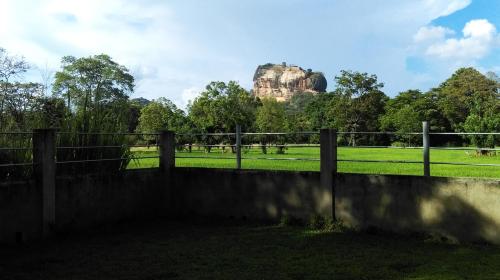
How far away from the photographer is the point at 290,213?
8.15 metres

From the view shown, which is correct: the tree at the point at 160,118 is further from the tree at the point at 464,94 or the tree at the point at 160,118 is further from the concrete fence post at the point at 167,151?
the concrete fence post at the point at 167,151

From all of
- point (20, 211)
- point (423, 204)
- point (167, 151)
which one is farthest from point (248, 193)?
point (20, 211)

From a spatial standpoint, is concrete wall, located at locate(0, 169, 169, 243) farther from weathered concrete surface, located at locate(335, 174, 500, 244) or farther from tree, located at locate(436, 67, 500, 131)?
tree, located at locate(436, 67, 500, 131)

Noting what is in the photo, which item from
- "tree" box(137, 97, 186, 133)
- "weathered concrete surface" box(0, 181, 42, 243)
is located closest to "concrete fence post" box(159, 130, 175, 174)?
"weathered concrete surface" box(0, 181, 42, 243)

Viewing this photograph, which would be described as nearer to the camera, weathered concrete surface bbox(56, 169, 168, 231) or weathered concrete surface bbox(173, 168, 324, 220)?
weathered concrete surface bbox(56, 169, 168, 231)

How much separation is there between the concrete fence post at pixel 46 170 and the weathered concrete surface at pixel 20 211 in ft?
0.22

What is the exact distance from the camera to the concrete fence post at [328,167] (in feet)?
25.2

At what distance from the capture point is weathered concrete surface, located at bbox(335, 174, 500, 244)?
6492 millimetres

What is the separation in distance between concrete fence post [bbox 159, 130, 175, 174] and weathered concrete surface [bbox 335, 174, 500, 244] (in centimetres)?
318

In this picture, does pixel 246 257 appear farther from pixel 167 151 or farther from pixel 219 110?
pixel 219 110

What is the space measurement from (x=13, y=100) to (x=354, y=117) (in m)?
57.6

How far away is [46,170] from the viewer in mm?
6965

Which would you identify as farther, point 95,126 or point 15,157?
point 95,126

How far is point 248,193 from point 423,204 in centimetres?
288
